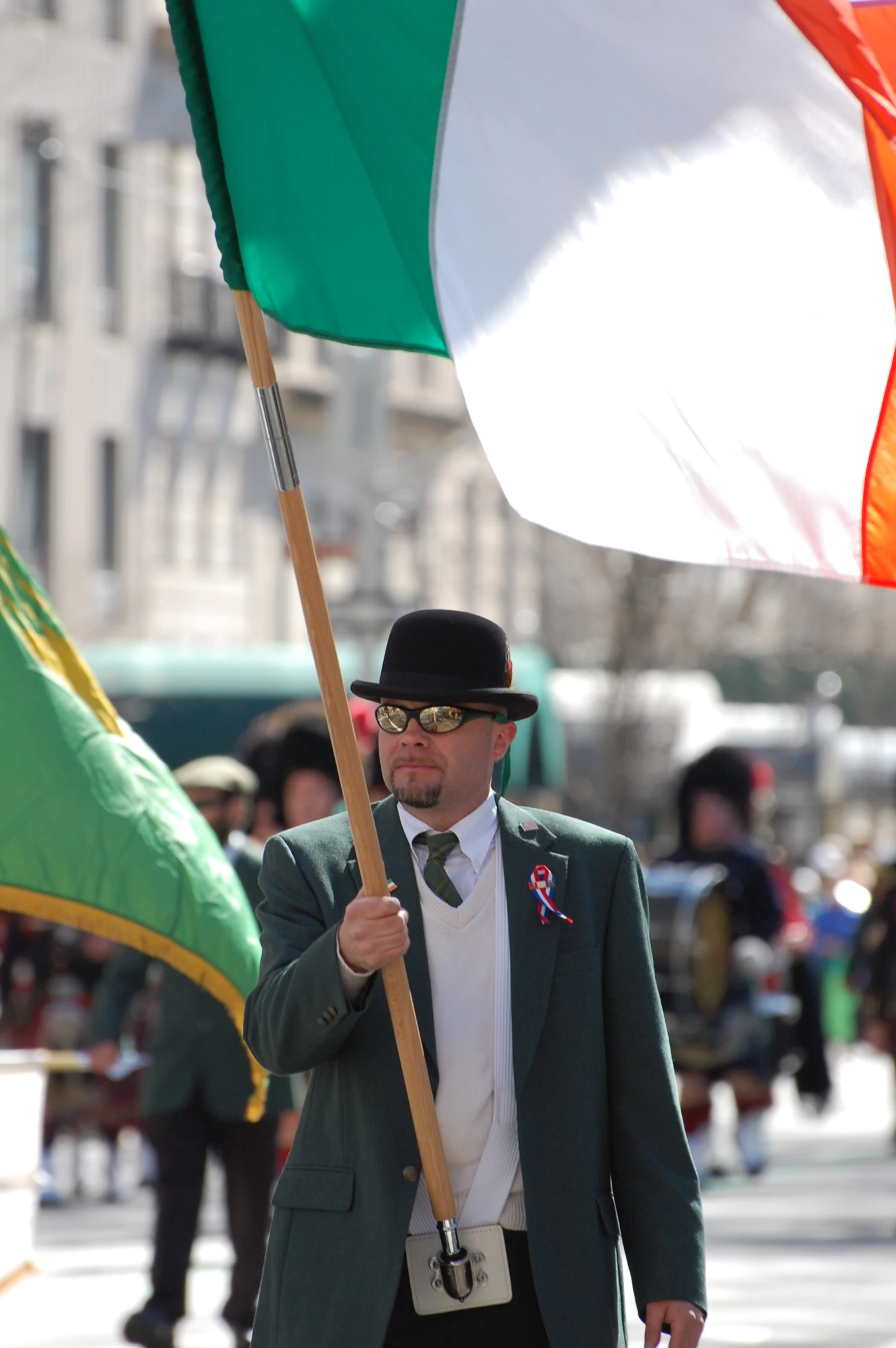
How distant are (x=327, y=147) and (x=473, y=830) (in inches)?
50.9

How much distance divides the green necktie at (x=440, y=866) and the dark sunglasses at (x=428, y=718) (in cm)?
17

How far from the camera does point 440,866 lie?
4520mm

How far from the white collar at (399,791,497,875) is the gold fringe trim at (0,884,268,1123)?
4.41 feet

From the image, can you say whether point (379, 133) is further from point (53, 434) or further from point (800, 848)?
point (800, 848)

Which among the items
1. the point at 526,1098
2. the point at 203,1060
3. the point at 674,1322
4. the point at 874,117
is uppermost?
the point at 874,117

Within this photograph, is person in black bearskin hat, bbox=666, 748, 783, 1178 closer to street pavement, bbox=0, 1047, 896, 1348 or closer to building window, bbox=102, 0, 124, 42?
street pavement, bbox=0, 1047, 896, 1348

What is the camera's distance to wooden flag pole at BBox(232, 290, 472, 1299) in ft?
14.0

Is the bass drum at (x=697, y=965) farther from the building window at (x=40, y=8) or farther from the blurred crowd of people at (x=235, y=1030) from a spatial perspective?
the building window at (x=40, y=8)

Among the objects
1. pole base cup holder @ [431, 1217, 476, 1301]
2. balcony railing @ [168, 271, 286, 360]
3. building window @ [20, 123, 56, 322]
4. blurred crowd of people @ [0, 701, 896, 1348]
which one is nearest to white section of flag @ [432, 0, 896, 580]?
pole base cup holder @ [431, 1217, 476, 1301]

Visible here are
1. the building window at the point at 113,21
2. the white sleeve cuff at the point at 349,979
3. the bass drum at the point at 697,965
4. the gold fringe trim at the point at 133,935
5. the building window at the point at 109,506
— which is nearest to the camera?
the white sleeve cuff at the point at 349,979

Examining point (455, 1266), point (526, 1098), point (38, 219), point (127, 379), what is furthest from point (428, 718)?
point (127, 379)

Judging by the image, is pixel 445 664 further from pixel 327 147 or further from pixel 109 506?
pixel 109 506

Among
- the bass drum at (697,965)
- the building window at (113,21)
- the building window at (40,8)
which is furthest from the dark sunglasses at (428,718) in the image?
the building window at (113,21)

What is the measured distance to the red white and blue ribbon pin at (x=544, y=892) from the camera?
4.49 m
